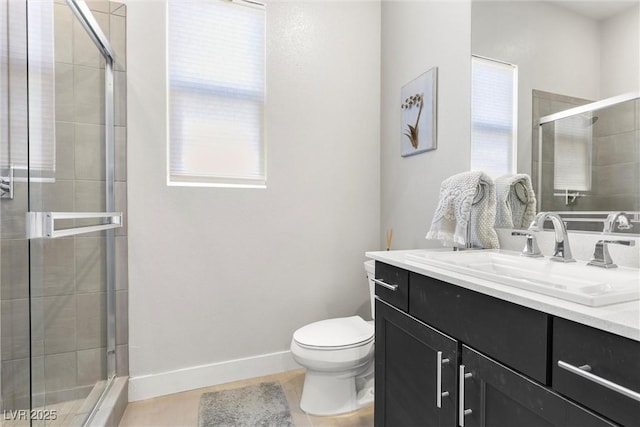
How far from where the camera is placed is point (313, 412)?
1.63 meters

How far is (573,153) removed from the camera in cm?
117

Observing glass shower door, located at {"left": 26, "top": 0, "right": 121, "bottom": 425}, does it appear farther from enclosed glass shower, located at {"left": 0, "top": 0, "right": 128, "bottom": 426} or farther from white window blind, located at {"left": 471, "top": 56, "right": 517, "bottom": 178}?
white window blind, located at {"left": 471, "top": 56, "right": 517, "bottom": 178}

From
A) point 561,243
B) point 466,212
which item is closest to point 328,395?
point 466,212

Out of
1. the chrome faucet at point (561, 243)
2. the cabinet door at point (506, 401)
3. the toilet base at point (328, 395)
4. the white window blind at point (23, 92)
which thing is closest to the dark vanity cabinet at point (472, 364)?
the cabinet door at point (506, 401)

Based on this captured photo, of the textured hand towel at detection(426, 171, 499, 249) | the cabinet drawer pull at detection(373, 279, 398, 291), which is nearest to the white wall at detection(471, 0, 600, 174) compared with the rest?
the textured hand towel at detection(426, 171, 499, 249)

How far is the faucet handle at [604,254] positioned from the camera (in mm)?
955

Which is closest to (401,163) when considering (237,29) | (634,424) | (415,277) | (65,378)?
(415,277)

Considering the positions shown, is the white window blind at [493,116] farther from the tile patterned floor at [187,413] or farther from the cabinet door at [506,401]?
the tile patterned floor at [187,413]

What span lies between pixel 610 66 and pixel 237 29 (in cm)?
189

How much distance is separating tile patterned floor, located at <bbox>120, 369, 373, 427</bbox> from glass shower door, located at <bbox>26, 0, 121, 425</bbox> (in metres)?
0.23

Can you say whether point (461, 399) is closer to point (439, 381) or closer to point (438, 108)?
point (439, 381)

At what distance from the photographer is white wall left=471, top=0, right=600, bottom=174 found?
115 cm

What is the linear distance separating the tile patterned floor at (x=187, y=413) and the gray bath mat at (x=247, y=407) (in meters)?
0.04

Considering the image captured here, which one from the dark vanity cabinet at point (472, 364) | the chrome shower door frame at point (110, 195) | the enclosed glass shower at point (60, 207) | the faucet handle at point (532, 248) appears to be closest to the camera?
the dark vanity cabinet at point (472, 364)
